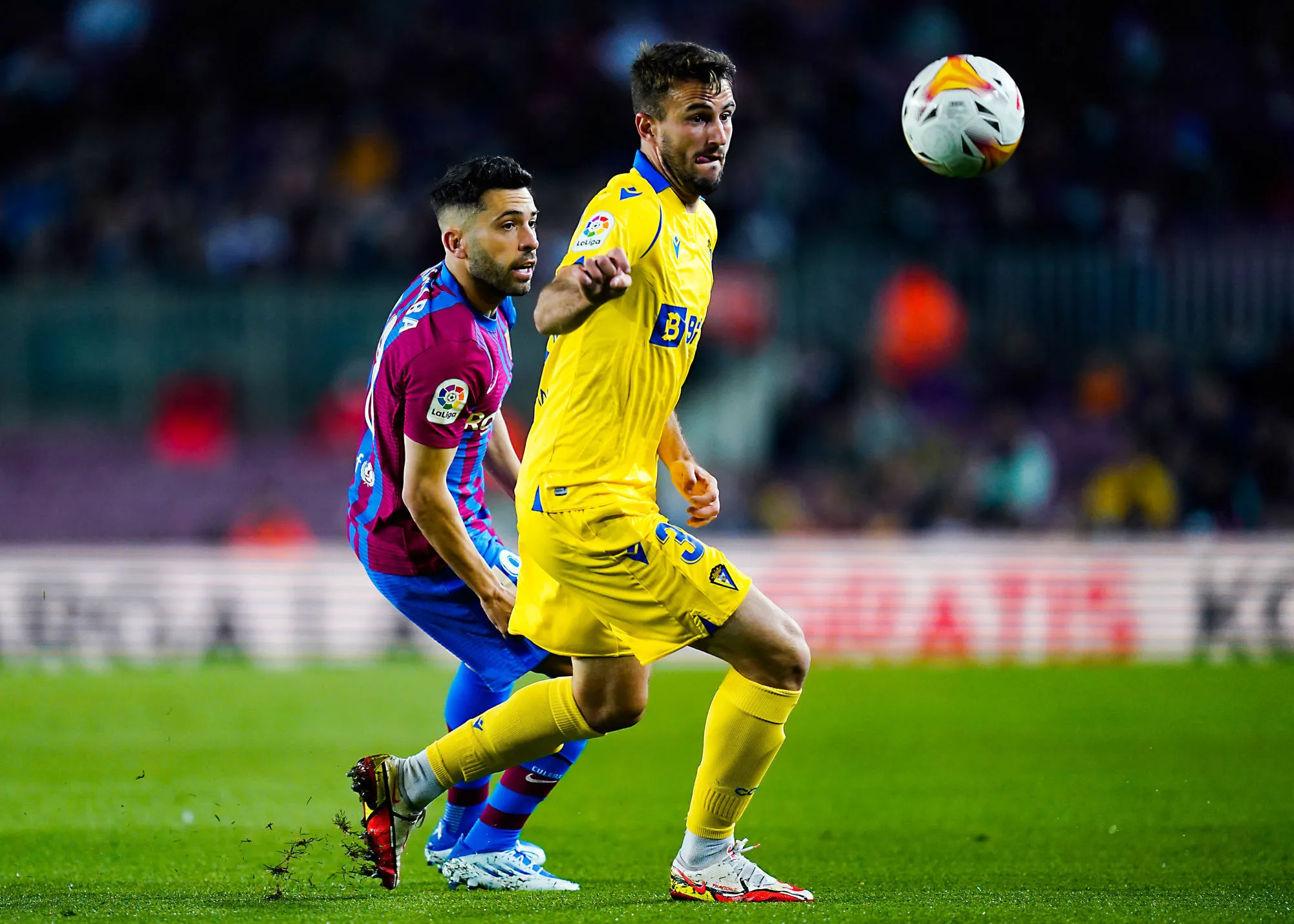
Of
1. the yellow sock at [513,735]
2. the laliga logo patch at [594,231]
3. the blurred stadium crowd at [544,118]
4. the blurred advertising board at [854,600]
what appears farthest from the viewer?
the blurred stadium crowd at [544,118]

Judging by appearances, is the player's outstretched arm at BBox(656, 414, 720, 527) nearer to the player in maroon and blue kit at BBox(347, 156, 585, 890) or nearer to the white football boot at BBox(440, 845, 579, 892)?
the player in maroon and blue kit at BBox(347, 156, 585, 890)

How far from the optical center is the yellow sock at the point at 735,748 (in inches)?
215

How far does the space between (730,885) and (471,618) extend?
1436 millimetres

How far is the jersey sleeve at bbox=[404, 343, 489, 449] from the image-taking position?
581cm

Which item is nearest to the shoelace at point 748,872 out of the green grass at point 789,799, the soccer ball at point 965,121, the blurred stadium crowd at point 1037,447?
the green grass at point 789,799

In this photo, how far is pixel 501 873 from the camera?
612 cm

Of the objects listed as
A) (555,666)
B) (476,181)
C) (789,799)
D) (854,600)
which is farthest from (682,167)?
(854,600)

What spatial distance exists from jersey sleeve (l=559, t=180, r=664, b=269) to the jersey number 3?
0.22 metres

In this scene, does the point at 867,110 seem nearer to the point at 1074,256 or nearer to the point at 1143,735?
the point at 1074,256

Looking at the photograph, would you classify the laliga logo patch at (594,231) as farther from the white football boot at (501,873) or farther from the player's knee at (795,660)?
the white football boot at (501,873)

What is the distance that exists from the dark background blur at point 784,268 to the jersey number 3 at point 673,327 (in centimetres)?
1109

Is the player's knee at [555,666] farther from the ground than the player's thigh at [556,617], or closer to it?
closer to it

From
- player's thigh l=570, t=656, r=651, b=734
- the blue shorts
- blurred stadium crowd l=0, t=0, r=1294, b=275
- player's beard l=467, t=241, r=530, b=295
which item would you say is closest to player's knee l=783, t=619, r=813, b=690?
player's thigh l=570, t=656, r=651, b=734

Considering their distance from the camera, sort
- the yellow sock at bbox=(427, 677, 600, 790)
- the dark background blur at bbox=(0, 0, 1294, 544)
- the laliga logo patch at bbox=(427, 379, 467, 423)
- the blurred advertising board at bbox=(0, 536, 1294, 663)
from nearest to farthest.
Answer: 1. the yellow sock at bbox=(427, 677, 600, 790)
2. the laliga logo patch at bbox=(427, 379, 467, 423)
3. the blurred advertising board at bbox=(0, 536, 1294, 663)
4. the dark background blur at bbox=(0, 0, 1294, 544)
